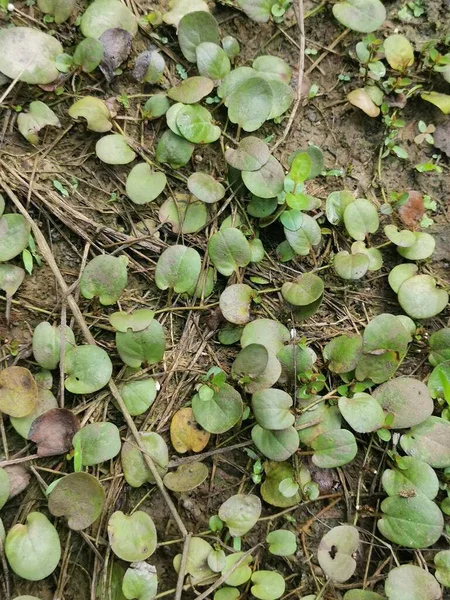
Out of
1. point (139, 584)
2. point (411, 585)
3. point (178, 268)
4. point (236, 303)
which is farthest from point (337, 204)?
point (139, 584)

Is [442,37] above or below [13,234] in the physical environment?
above

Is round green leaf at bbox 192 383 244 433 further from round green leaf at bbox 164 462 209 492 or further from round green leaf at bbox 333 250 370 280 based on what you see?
round green leaf at bbox 333 250 370 280

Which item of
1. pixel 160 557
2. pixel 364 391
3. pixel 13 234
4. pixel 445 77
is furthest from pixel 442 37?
pixel 160 557

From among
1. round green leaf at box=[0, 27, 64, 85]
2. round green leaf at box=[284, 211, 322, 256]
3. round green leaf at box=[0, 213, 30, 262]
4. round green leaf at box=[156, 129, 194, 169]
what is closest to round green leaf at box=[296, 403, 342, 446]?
round green leaf at box=[284, 211, 322, 256]

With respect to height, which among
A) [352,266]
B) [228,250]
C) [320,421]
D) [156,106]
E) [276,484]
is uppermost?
[156,106]

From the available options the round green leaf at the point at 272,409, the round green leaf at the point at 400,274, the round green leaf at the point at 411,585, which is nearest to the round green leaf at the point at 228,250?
the round green leaf at the point at 272,409

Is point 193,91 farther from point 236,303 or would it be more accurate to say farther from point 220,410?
point 220,410

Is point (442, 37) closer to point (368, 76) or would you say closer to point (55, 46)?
point (368, 76)
